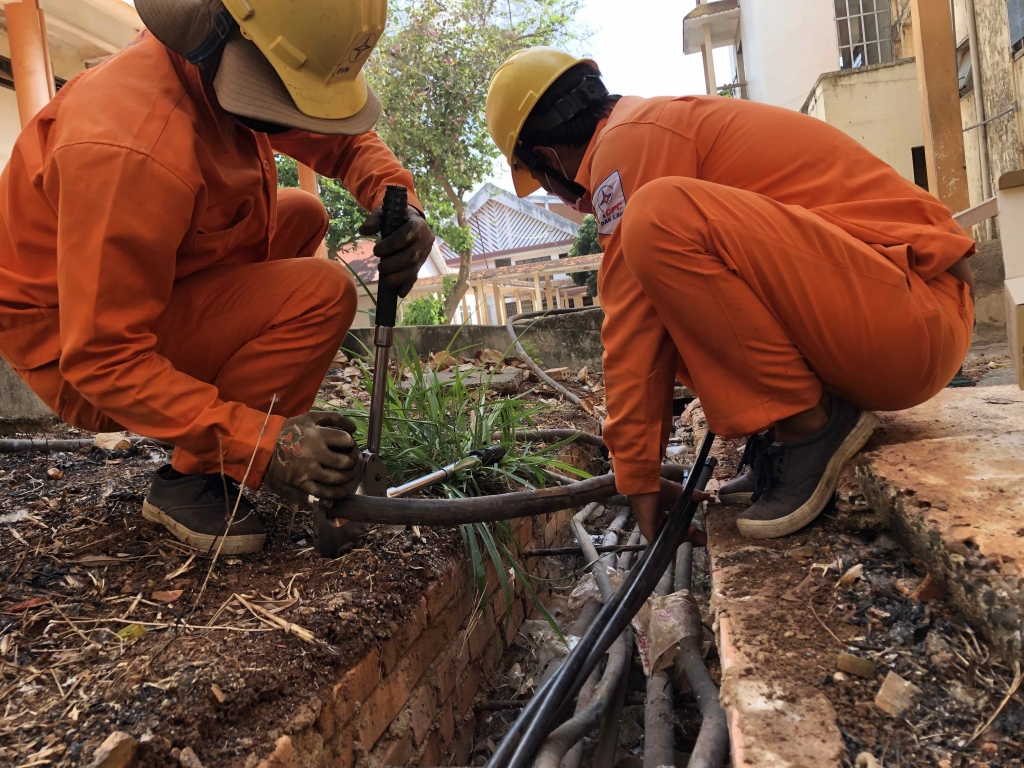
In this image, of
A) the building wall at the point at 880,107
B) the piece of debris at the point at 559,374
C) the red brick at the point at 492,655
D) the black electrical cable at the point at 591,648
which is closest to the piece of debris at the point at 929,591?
the black electrical cable at the point at 591,648

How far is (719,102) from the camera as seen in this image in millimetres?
1641

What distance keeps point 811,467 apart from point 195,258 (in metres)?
1.56

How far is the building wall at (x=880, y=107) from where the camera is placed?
26.8 feet

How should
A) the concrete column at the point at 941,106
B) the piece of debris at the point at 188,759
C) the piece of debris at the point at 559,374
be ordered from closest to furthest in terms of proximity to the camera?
the piece of debris at the point at 188,759
the concrete column at the point at 941,106
the piece of debris at the point at 559,374

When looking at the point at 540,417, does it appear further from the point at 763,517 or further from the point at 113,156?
the point at 113,156

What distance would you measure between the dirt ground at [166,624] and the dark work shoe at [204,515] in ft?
0.13

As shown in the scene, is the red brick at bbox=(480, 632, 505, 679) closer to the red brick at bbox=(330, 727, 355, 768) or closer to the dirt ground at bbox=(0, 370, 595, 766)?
the dirt ground at bbox=(0, 370, 595, 766)

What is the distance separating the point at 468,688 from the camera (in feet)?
6.41

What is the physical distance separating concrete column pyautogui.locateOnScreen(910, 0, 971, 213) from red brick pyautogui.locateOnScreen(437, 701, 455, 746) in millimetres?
4164

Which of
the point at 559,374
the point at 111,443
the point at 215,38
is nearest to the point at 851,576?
the point at 215,38

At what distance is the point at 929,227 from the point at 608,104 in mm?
798

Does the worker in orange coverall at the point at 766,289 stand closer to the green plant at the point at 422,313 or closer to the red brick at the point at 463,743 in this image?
the red brick at the point at 463,743

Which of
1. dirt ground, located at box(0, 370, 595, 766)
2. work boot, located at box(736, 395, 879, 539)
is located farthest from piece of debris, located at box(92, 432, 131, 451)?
work boot, located at box(736, 395, 879, 539)

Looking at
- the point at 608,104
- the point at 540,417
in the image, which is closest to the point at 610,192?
the point at 608,104
